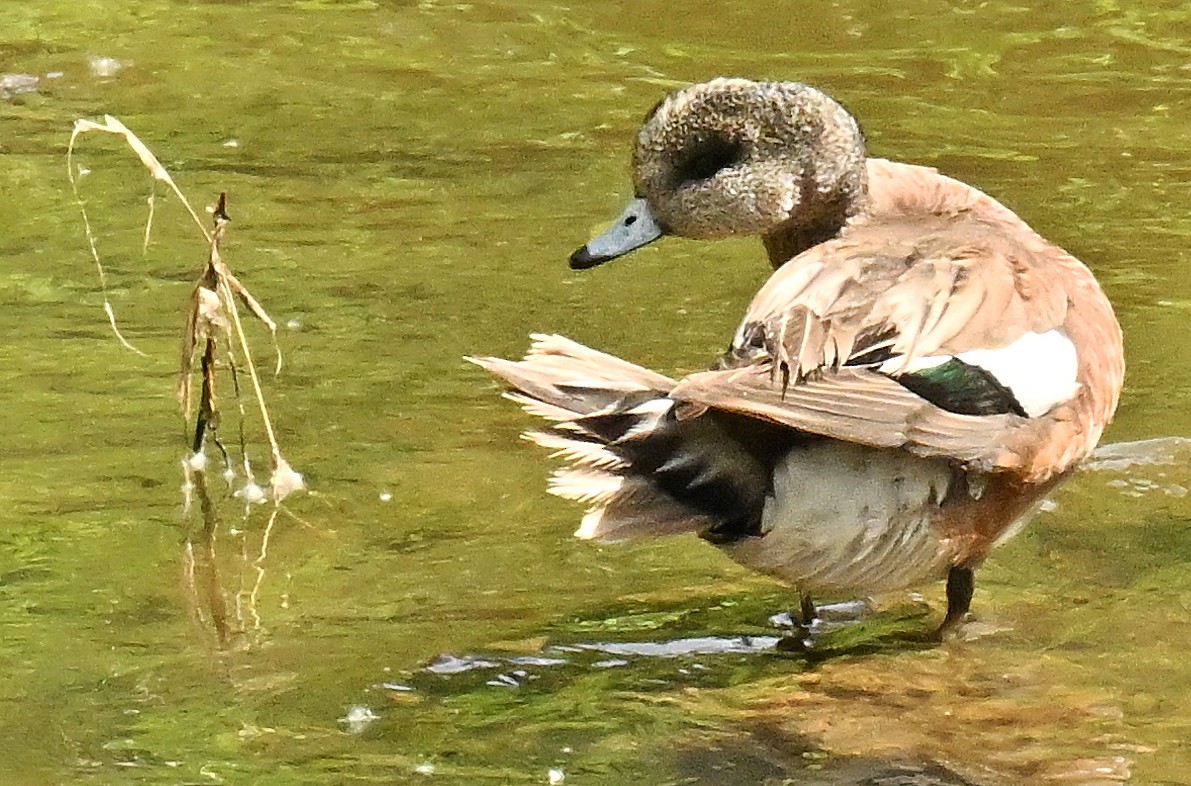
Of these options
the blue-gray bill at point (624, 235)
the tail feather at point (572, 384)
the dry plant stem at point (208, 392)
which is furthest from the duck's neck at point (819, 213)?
the dry plant stem at point (208, 392)

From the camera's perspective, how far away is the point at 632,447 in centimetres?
404

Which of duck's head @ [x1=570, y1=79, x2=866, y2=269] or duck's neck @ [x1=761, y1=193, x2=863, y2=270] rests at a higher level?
duck's head @ [x1=570, y1=79, x2=866, y2=269]

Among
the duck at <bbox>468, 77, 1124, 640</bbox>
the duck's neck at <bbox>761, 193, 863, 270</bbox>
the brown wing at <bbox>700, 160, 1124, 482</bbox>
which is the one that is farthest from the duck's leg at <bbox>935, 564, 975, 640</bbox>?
the duck's neck at <bbox>761, 193, 863, 270</bbox>

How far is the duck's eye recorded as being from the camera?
187 inches

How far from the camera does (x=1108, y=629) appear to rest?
14.7ft

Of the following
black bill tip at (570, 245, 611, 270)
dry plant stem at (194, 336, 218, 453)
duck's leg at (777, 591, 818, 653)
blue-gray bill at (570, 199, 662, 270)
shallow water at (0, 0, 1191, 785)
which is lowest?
duck's leg at (777, 591, 818, 653)

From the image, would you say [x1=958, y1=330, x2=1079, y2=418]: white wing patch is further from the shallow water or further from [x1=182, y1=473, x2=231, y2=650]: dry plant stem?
[x1=182, y1=473, x2=231, y2=650]: dry plant stem

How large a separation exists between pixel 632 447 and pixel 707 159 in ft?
3.21

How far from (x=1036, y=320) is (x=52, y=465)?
2310 mm

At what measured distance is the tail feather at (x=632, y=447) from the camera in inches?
156

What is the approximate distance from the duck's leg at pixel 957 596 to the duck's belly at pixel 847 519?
160mm

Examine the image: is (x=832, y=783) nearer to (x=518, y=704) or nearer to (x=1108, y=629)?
(x=518, y=704)

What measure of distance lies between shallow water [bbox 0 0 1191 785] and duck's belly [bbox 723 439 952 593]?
0.80 feet

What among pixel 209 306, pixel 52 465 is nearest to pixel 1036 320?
pixel 209 306
